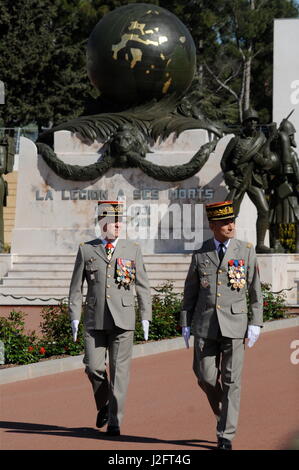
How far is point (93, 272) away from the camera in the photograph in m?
7.74

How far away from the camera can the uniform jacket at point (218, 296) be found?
6.99 m

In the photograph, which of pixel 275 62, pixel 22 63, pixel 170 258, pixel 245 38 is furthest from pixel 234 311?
pixel 245 38

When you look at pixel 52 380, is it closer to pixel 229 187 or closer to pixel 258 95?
pixel 229 187

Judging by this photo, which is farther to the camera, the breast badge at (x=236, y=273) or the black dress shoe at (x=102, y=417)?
the black dress shoe at (x=102, y=417)

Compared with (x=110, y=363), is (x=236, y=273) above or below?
above

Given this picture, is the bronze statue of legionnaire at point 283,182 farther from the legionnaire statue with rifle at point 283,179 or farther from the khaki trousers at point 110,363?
the khaki trousers at point 110,363

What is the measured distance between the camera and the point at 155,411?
8.20 meters

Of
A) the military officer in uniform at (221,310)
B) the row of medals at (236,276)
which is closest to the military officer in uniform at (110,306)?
the military officer in uniform at (221,310)

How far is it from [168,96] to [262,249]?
4.31 metres

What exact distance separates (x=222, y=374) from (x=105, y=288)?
3.89ft

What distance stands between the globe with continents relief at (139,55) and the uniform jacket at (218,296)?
46.8ft

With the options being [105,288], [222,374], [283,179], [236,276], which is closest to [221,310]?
[236,276]

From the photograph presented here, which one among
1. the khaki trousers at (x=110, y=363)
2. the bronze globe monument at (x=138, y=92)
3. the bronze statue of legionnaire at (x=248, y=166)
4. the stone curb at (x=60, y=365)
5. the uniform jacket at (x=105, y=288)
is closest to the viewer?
the khaki trousers at (x=110, y=363)

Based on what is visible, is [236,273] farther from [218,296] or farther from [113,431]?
[113,431]
